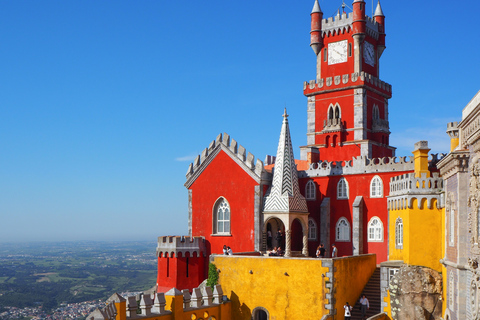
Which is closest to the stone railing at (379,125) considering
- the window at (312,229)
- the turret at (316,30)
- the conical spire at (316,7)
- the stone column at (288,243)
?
the turret at (316,30)

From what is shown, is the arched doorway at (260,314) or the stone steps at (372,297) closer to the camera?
the stone steps at (372,297)

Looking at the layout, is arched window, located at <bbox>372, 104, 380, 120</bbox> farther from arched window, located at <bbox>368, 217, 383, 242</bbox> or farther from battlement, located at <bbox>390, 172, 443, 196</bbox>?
battlement, located at <bbox>390, 172, 443, 196</bbox>

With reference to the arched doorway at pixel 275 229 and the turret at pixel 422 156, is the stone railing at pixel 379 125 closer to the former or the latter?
the arched doorway at pixel 275 229

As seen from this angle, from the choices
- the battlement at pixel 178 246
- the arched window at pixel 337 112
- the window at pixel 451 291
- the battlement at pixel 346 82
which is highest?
the battlement at pixel 346 82

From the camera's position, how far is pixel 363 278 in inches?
1293

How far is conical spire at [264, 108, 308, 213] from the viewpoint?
36.8 metres

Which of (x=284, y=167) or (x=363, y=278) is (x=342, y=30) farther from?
(x=363, y=278)

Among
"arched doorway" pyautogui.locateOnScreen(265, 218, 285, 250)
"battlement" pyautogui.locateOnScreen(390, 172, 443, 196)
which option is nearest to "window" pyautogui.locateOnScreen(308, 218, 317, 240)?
"arched doorway" pyautogui.locateOnScreen(265, 218, 285, 250)

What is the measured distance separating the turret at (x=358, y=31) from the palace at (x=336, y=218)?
9 cm

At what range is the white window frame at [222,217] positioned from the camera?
131ft

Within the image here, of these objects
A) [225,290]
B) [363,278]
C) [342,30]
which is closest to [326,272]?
[363,278]

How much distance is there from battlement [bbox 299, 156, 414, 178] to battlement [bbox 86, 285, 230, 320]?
425 inches

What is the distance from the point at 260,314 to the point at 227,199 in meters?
9.42

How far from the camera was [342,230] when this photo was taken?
38031mm
